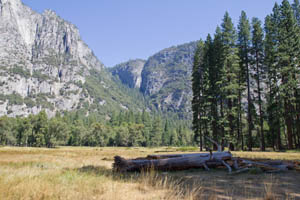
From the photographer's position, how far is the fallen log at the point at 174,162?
27.6 feet

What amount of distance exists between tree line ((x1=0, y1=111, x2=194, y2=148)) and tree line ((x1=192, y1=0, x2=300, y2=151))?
6568 centimetres

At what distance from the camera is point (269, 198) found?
461cm

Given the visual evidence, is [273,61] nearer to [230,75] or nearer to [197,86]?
[230,75]

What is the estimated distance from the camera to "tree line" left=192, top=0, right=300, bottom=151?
996 inches

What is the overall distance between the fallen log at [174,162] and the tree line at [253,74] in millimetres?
17545

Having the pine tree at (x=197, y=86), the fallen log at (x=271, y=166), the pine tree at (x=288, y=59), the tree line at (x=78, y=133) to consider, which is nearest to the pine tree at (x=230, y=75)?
the pine tree at (x=288, y=59)

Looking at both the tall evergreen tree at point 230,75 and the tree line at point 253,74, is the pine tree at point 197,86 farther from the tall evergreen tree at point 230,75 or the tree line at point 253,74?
the tall evergreen tree at point 230,75

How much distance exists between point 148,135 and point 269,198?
103142 mm

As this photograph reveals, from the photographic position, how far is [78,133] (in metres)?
101

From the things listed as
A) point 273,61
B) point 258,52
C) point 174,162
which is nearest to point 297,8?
point 258,52

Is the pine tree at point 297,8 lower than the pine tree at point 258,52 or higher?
higher

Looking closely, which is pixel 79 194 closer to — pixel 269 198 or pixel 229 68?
pixel 269 198

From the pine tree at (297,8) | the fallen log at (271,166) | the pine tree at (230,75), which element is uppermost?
the pine tree at (297,8)

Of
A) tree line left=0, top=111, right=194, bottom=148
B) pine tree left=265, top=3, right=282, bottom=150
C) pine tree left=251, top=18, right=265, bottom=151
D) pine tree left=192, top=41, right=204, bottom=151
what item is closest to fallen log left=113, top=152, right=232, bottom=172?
pine tree left=265, top=3, right=282, bottom=150
